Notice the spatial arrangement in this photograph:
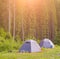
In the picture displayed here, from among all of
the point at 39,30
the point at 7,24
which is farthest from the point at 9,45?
the point at 39,30

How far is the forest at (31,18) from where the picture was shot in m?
42.5

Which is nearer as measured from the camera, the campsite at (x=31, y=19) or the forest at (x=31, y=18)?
the campsite at (x=31, y=19)

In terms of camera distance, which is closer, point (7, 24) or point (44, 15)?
point (7, 24)

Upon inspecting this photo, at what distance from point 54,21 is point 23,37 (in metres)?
9.58

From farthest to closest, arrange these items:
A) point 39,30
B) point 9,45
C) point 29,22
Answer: point 39,30
point 29,22
point 9,45

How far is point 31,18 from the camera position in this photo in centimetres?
4697

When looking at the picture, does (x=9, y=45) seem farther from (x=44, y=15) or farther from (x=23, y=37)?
(x=44, y=15)

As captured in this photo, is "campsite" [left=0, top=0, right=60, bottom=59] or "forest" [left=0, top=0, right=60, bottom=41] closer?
"campsite" [left=0, top=0, right=60, bottom=59]

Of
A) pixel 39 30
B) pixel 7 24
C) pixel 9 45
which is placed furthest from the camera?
pixel 39 30

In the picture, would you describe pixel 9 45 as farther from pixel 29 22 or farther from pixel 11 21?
pixel 29 22

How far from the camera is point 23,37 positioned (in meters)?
44.1

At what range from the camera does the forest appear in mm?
42509

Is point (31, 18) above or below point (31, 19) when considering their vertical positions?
above

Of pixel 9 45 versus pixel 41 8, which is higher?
pixel 41 8
